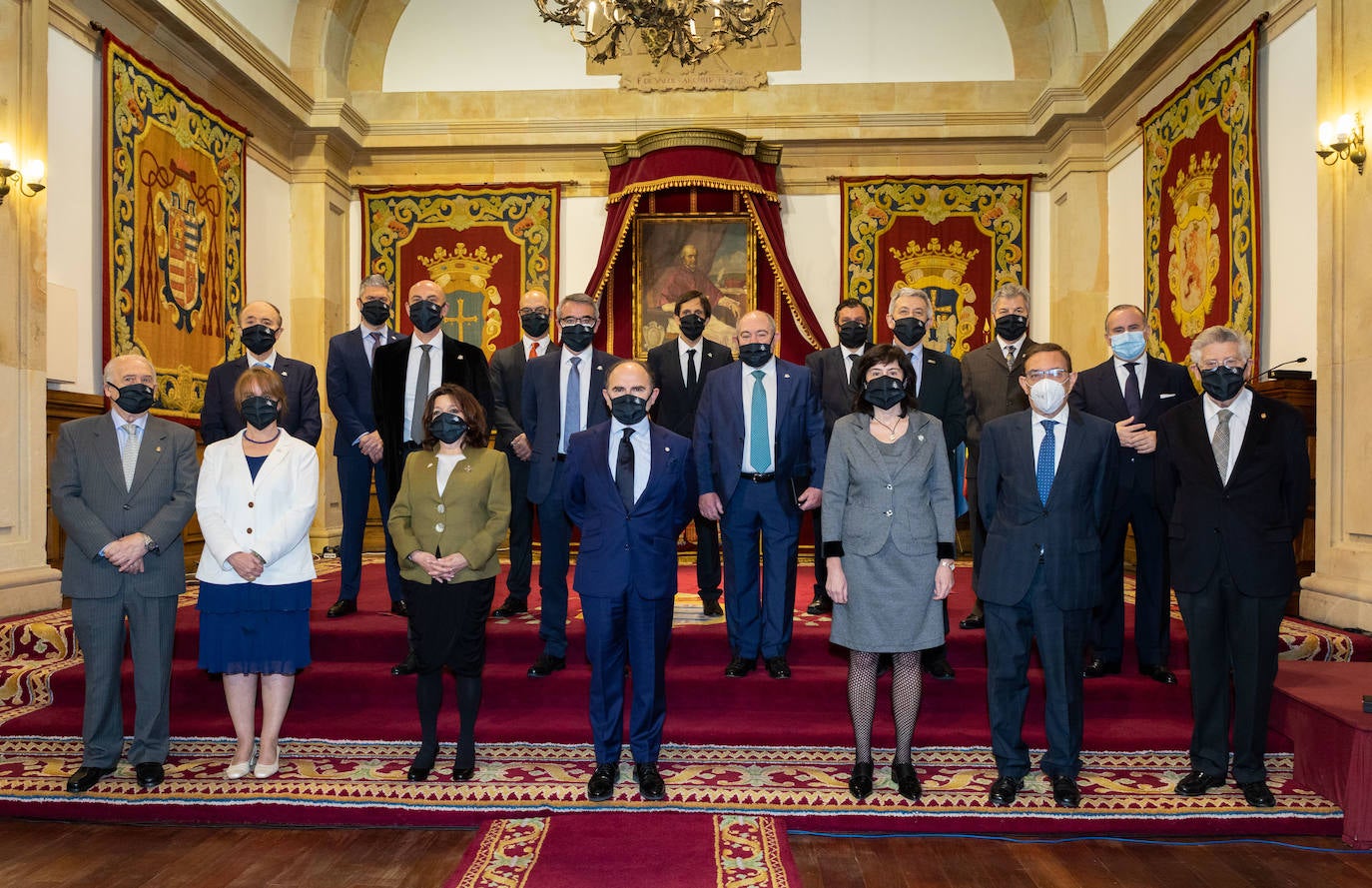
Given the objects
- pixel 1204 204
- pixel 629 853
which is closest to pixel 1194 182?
pixel 1204 204

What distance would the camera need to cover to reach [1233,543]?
3486 millimetres

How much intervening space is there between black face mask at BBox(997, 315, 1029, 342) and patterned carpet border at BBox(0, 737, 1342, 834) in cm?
188

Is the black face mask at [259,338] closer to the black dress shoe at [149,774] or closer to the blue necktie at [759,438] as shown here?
the black dress shoe at [149,774]

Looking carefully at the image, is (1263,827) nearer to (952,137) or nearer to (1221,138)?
(1221,138)

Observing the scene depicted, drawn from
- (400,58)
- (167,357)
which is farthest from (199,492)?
(400,58)

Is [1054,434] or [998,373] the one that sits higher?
[998,373]

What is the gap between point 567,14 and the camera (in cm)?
612

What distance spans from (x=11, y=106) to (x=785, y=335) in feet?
18.1

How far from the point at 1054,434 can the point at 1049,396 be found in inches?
5.5

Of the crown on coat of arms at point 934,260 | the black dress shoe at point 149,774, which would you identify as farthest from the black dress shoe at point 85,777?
the crown on coat of arms at point 934,260

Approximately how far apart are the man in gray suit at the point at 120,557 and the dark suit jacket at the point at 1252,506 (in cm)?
367

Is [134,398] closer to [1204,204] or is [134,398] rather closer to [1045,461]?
[1045,461]

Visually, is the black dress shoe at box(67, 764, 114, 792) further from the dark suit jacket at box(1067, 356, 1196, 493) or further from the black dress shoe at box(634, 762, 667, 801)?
the dark suit jacket at box(1067, 356, 1196, 493)

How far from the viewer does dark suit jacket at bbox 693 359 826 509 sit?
428 centimetres
